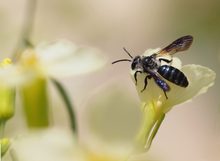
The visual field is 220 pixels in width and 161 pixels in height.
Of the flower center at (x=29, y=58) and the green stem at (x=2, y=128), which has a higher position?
the flower center at (x=29, y=58)

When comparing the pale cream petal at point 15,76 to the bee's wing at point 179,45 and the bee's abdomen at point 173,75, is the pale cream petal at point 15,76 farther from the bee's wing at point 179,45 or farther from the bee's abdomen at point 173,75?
the bee's wing at point 179,45

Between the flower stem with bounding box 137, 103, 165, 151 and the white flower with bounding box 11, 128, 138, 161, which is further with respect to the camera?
the flower stem with bounding box 137, 103, 165, 151

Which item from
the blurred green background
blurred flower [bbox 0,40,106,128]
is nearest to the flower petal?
blurred flower [bbox 0,40,106,128]

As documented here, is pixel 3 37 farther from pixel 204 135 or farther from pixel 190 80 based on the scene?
pixel 190 80

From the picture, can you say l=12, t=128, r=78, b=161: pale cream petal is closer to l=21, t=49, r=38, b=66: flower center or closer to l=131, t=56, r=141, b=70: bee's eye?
l=21, t=49, r=38, b=66: flower center

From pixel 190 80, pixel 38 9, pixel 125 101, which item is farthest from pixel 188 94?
pixel 38 9

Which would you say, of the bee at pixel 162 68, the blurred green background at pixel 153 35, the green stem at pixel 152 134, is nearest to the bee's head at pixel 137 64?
the bee at pixel 162 68

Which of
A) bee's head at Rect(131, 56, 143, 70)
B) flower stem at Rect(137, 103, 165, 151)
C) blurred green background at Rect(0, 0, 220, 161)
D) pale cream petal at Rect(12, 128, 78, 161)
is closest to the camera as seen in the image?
pale cream petal at Rect(12, 128, 78, 161)

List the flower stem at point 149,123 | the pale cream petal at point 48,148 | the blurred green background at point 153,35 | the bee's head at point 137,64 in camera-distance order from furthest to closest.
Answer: the blurred green background at point 153,35 < the bee's head at point 137,64 < the flower stem at point 149,123 < the pale cream petal at point 48,148
